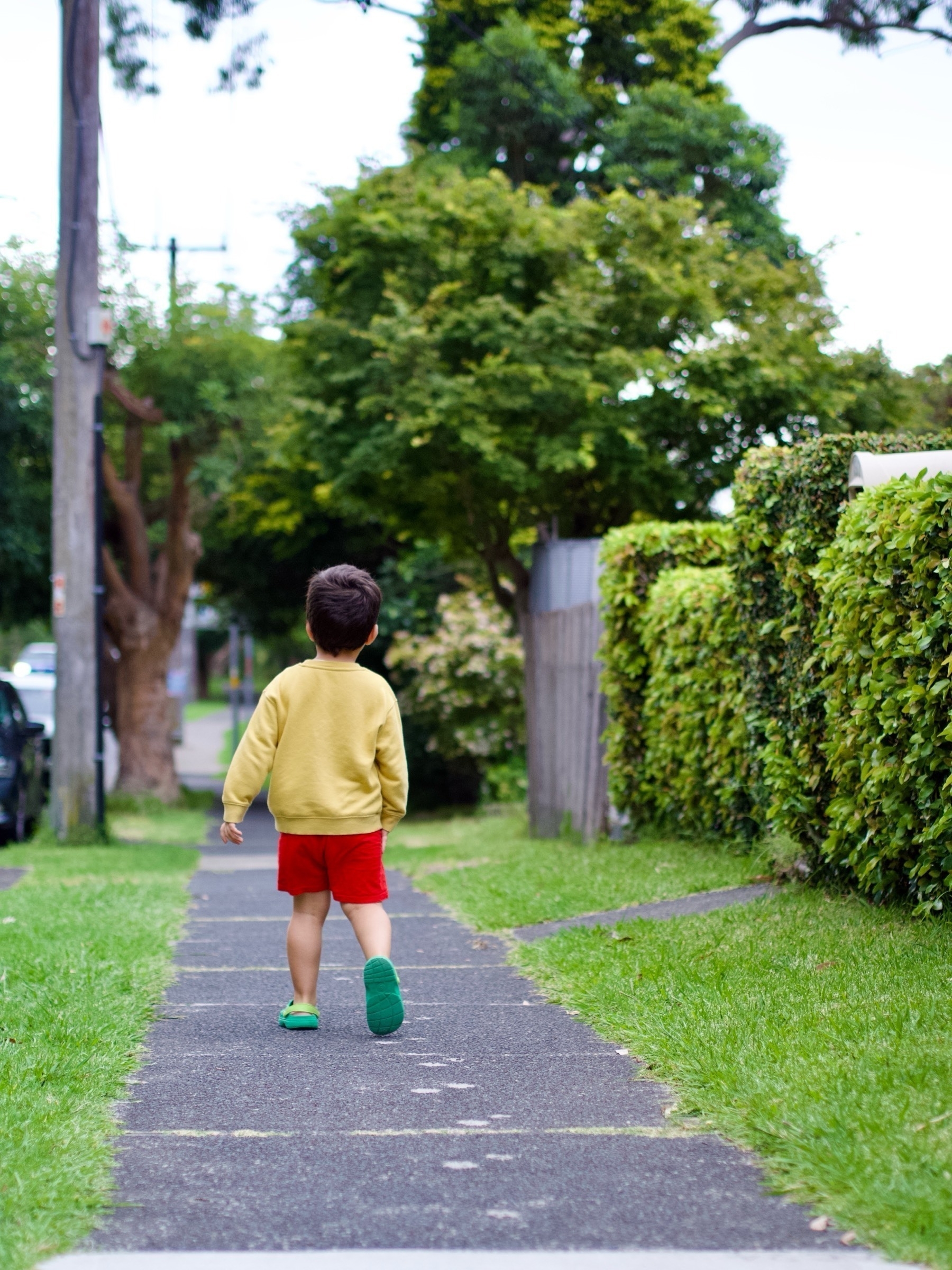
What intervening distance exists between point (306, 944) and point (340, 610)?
1.12 metres

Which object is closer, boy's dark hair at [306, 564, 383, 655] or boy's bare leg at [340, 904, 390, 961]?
boy's bare leg at [340, 904, 390, 961]

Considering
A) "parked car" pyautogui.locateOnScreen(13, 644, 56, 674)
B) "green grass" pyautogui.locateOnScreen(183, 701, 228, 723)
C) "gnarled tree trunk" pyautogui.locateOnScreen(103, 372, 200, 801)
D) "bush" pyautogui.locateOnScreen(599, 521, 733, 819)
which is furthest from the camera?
"green grass" pyautogui.locateOnScreen(183, 701, 228, 723)

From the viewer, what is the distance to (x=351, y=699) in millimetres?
4855

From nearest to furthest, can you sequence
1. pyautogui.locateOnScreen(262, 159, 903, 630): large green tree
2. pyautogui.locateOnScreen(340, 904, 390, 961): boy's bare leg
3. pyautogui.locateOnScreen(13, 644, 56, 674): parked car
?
pyautogui.locateOnScreen(340, 904, 390, 961): boy's bare leg, pyautogui.locateOnScreen(262, 159, 903, 630): large green tree, pyautogui.locateOnScreen(13, 644, 56, 674): parked car

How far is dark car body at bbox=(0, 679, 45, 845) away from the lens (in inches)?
519

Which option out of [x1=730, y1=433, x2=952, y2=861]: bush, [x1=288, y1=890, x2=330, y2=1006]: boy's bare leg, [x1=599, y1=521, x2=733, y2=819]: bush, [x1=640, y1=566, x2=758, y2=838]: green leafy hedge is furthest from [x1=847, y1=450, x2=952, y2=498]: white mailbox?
[x1=599, y1=521, x2=733, y2=819]: bush

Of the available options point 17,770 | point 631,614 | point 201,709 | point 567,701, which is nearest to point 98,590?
point 17,770

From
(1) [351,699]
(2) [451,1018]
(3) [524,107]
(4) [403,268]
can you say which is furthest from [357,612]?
(3) [524,107]

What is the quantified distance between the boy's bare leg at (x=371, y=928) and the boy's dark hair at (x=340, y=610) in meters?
0.87

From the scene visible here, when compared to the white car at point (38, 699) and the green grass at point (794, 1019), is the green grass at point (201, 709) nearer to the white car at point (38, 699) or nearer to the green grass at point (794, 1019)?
the white car at point (38, 699)

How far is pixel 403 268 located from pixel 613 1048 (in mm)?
11423

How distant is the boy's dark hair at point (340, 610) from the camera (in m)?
4.82

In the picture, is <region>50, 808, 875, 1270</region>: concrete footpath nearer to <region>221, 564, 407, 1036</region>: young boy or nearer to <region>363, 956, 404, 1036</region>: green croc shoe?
<region>363, 956, 404, 1036</region>: green croc shoe

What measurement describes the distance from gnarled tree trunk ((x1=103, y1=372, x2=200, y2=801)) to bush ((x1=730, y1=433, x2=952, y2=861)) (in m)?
13.2
